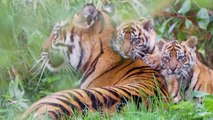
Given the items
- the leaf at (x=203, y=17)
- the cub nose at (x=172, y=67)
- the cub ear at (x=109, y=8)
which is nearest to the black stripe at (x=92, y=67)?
the cub ear at (x=109, y=8)

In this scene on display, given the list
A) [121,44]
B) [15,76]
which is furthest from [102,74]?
[15,76]

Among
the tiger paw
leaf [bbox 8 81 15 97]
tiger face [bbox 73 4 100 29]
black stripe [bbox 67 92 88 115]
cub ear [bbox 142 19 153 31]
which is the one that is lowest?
leaf [bbox 8 81 15 97]

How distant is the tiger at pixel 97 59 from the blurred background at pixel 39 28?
202mm

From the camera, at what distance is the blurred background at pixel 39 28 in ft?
23.1

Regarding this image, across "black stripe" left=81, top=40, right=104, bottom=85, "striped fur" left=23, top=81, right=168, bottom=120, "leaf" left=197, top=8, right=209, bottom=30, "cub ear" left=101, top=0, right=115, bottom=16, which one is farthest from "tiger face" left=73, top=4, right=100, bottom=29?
"leaf" left=197, top=8, right=209, bottom=30

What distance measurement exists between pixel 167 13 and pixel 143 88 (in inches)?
82.3

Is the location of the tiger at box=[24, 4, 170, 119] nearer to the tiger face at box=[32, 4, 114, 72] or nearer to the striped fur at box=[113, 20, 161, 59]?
the tiger face at box=[32, 4, 114, 72]

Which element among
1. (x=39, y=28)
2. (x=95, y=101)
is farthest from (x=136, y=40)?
Result: (x=95, y=101)

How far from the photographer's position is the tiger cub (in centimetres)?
682

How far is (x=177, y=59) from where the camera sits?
691 centimetres

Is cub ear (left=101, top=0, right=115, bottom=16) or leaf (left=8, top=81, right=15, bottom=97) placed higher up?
cub ear (left=101, top=0, right=115, bottom=16)

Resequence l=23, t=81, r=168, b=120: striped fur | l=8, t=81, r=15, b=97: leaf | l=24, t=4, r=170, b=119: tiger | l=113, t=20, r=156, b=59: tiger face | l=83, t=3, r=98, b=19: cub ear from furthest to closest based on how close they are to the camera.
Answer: l=8, t=81, r=15, b=97: leaf → l=113, t=20, r=156, b=59: tiger face → l=83, t=3, r=98, b=19: cub ear → l=24, t=4, r=170, b=119: tiger → l=23, t=81, r=168, b=120: striped fur

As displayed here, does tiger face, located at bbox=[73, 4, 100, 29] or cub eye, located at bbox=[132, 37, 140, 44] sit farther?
cub eye, located at bbox=[132, 37, 140, 44]

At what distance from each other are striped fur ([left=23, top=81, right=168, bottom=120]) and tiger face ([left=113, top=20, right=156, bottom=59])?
85 centimetres
